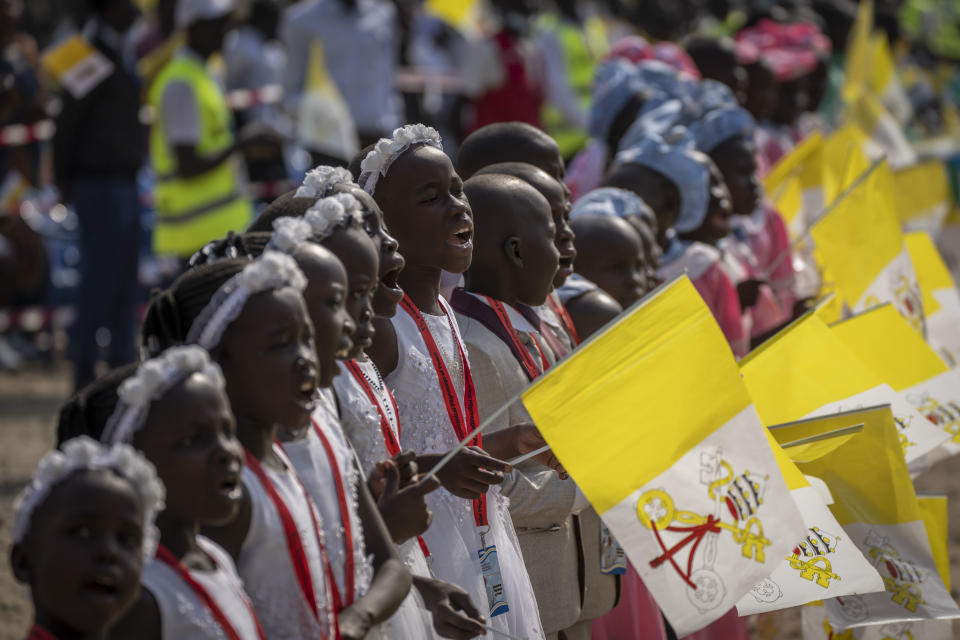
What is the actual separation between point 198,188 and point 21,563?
8007 millimetres

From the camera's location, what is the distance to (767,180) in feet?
28.3

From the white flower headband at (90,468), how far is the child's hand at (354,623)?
0.55 meters

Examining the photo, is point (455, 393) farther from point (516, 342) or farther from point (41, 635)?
point (41, 635)

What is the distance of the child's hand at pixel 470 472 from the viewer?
3354 millimetres

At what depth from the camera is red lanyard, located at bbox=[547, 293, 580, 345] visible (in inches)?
182

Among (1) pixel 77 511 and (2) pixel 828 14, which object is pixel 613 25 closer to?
(2) pixel 828 14

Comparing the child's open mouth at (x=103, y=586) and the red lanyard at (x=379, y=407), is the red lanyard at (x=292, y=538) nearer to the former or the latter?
the child's open mouth at (x=103, y=586)

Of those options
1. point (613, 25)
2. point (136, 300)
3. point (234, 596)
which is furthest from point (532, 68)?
point (234, 596)

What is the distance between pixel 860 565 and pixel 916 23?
20.0m

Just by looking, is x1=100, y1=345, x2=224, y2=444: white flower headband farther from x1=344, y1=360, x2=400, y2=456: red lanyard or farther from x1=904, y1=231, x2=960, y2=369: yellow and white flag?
x1=904, y1=231, x2=960, y2=369: yellow and white flag

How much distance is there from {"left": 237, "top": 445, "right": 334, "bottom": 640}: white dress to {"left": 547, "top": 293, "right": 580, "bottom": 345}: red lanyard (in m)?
1.94

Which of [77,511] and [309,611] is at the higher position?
[77,511]

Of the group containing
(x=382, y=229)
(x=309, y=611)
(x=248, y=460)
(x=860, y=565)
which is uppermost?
(x=382, y=229)

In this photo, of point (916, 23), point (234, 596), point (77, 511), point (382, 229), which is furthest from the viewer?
point (916, 23)
